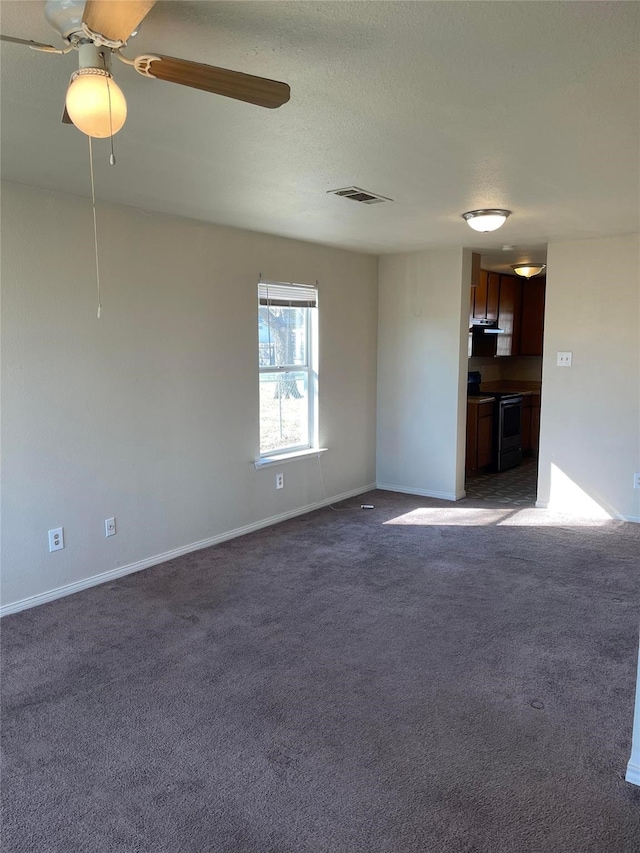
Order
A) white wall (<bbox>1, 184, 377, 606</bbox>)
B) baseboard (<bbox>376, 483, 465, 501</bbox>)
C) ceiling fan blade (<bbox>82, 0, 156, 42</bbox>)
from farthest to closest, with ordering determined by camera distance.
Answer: baseboard (<bbox>376, 483, 465, 501</bbox>) < white wall (<bbox>1, 184, 377, 606</bbox>) < ceiling fan blade (<bbox>82, 0, 156, 42</bbox>)

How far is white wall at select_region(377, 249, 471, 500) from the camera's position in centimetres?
552

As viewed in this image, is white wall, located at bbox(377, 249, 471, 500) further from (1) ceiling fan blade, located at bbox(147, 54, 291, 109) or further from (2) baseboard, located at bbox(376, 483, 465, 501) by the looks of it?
(1) ceiling fan blade, located at bbox(147, 54, 291, 109)

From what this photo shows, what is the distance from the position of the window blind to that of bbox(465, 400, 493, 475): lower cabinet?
2310mm

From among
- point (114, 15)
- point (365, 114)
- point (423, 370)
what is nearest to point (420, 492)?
point (423, 370)

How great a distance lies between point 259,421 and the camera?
189 inches

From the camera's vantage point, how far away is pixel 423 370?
5.75 m

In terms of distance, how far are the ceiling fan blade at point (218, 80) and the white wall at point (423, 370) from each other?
4.08 metres

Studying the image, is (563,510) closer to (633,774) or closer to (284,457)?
(284,457)

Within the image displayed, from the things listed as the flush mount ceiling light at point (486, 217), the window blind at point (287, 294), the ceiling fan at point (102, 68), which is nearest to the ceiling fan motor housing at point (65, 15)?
the ceiling fan at point (102, 68)

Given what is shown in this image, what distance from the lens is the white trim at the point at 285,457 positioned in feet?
15.8

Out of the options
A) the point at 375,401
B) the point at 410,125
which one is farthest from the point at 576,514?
the point at 410,125

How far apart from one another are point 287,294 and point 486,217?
1746mm

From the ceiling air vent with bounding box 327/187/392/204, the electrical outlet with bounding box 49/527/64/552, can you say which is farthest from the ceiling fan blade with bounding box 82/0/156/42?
the electrical outlet with bounding box 49/527/64/552

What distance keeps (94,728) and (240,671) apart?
65 centimetres
